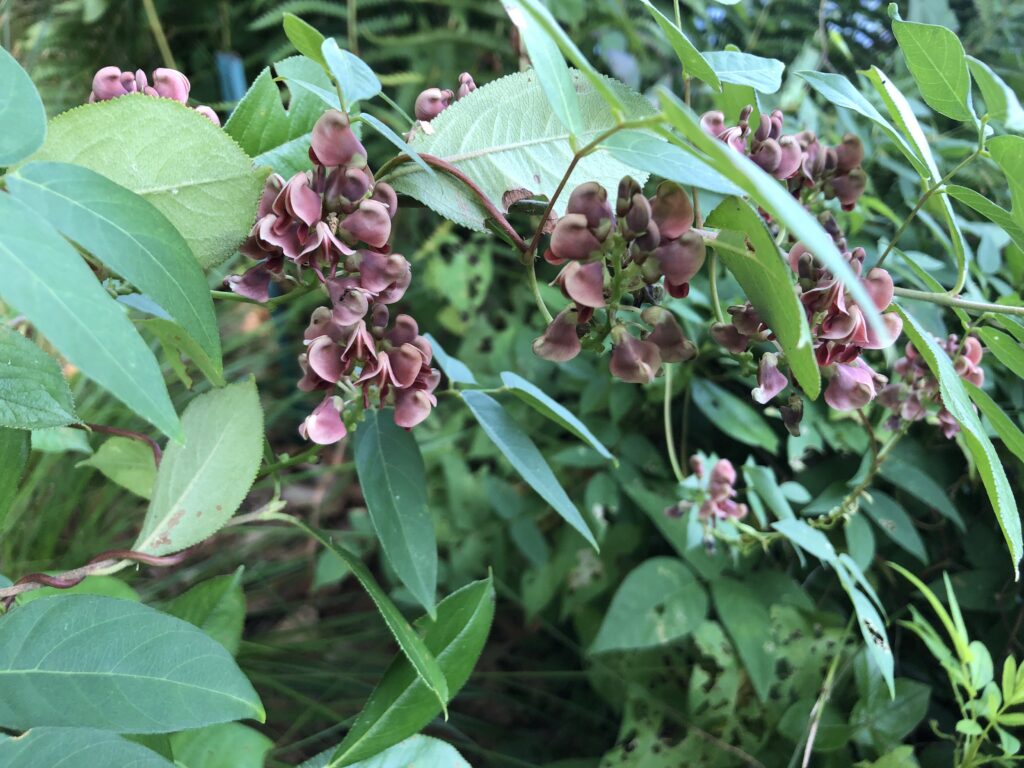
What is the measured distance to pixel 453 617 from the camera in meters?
0.50

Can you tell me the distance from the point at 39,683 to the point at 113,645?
0.03 metres

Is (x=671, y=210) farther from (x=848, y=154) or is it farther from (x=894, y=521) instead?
(x=894, y=521)

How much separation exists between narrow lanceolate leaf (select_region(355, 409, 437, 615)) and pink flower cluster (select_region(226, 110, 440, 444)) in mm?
47

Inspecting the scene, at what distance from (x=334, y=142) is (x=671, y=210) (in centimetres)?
15

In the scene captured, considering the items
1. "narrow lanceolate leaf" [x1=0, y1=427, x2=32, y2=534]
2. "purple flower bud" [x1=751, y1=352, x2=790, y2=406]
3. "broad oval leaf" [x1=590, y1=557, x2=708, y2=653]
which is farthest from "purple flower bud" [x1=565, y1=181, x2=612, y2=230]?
"broad oval leaf" [x1=590, y1=557, x2=708, y2=653]

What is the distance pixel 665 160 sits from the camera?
11.1 inches

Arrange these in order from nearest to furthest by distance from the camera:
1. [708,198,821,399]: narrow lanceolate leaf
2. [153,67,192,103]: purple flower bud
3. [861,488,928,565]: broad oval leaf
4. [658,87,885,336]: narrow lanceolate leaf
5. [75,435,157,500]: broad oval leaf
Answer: [658,87,885,336]: narrow lanceolate leaf
[708,198,821,399]: narrow lanceolate leaf
[153,67,192,103]: purple flower bud
[75,435,157,500]: broad oval leaf
[861,488,928,565]: broad oval leaf

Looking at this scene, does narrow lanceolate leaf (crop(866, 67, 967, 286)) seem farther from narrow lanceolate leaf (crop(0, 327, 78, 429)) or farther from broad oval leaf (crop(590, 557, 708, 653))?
broad oval leaf (crop(590, 557, 708, 653))

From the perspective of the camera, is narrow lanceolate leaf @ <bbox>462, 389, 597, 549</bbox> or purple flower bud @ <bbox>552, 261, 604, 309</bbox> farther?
narrow lanceolate leaf @ <bbox>462, 389, 597, 549</bbox>

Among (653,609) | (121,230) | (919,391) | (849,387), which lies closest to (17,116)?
(121,230)

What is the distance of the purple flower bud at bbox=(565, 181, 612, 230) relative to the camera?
313 millimetres

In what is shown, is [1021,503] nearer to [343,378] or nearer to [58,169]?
[343,378]

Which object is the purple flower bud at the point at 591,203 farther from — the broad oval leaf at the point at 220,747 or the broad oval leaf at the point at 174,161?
the broad oval leaf at the point at 220,747

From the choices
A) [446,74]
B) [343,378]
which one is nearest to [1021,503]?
[343,378]
